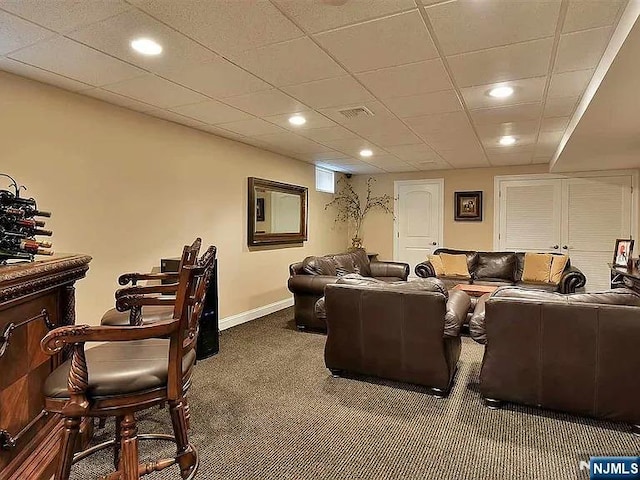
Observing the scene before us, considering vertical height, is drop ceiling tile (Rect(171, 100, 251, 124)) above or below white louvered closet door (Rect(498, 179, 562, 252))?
above

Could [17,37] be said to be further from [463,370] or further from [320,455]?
[463,370]

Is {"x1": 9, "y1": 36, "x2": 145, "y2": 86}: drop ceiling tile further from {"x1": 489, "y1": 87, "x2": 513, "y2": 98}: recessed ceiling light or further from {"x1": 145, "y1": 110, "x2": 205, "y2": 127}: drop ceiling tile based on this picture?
{"x1": 489, "y1": 87, "x2": 513, "y2": 98}: recessed ceiling light

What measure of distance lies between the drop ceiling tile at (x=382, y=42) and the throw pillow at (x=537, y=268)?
4537mm

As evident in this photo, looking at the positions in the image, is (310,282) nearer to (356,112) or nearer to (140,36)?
(356,112)

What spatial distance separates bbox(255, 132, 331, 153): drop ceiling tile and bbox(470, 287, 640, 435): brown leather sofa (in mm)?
3012

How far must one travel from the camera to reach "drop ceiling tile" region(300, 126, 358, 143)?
14.5 feet

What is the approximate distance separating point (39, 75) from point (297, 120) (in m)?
2.12

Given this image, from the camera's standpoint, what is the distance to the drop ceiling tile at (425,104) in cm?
326

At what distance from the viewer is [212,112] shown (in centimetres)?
378

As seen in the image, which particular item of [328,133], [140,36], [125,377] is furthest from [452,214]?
[125,377]

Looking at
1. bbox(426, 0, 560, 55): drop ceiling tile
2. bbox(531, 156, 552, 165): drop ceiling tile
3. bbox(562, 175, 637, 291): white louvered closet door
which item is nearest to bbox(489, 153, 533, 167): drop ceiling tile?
bbox(531, 156, 552, 165): drop ceiling tile

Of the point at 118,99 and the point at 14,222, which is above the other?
the point at 118,99

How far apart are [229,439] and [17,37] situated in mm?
2587

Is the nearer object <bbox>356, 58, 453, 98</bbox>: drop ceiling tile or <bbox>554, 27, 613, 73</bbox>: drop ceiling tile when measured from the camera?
Answer: <bbox>554, 27, 613, 73</bbox>: drop ceiling tile
